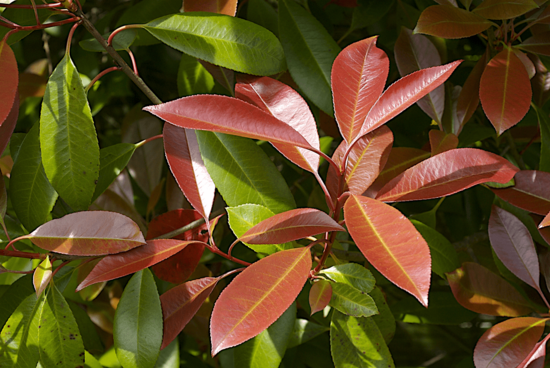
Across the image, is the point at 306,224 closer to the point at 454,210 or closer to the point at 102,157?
the point at 102,157

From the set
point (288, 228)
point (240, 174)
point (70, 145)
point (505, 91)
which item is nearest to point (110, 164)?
point (70, 145)

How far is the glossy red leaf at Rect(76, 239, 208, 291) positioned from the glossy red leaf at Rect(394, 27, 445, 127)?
0.43 meters

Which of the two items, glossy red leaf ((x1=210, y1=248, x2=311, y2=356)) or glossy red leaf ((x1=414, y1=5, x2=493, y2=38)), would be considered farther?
glossy red leaf ((x1=414, y1=5, x2=493, y2=38))

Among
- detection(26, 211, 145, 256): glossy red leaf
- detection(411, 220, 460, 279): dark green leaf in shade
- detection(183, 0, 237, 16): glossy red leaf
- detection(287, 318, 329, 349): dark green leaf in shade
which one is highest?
detection(183, 0, 237, 16): glossy red leaf

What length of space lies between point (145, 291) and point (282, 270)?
0.23 m

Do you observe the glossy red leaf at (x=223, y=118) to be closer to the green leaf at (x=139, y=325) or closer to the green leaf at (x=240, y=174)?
the green leaf at (x=240, y=174)

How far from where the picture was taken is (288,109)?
534mm

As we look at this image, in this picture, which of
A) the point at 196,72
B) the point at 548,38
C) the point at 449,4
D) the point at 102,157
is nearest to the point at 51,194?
the point at 102,157

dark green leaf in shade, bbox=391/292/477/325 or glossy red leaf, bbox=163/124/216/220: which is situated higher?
glossy red leaf, bbox=163/124/216/220

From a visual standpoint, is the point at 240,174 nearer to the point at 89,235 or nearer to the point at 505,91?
the point at 89,235

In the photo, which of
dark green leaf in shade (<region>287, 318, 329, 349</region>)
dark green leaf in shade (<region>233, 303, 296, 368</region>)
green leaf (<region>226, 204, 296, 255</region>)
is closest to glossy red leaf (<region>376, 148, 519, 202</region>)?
green leaf (<region>226, 204, 296, 255</region>)

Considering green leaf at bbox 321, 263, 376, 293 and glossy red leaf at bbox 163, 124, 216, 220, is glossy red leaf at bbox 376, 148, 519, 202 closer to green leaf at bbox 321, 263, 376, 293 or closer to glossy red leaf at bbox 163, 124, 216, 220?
green leaf at bbox 321, 263, 376, 293

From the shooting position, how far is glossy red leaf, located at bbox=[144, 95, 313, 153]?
42 centimetres

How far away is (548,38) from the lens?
651mm
